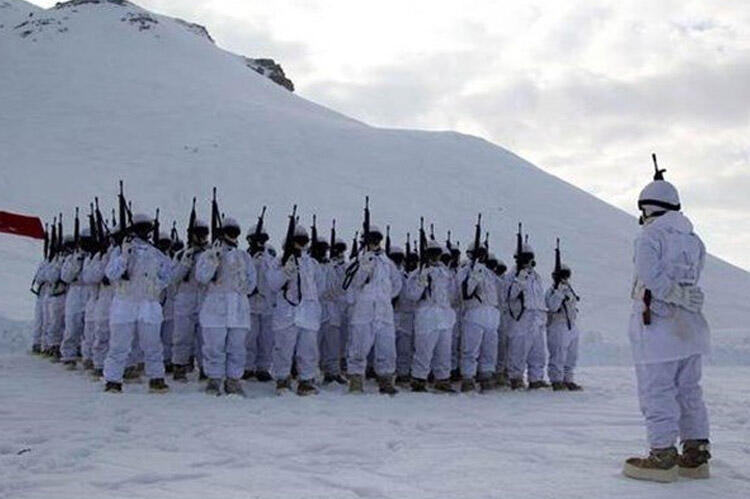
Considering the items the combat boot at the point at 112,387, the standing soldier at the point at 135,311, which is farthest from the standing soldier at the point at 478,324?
the combat boot at the point at 112,387

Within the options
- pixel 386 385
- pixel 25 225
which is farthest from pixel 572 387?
pixel 25 225

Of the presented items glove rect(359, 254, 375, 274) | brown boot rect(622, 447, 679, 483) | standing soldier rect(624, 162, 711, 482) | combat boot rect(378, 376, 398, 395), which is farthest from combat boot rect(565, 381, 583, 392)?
brown boot rect(622, 447, 679, 483)

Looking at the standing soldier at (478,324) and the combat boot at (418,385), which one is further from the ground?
the standing soldier at (478,324)

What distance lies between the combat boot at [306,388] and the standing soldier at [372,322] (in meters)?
0.54

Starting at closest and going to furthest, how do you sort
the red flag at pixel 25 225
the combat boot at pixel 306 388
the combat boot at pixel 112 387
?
the combat boot at pixel 112 387 < the combat boot at pixel 306 388 < the red flag at pixel 25 225

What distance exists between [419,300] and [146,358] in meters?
3.49

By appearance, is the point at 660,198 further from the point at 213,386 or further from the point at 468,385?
the point at 468,385

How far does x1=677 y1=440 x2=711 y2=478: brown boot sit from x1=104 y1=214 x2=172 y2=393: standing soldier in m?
5.74

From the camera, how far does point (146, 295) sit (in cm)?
917

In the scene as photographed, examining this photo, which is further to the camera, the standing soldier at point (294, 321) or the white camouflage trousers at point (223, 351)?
the standing soldier at point (294, 321)

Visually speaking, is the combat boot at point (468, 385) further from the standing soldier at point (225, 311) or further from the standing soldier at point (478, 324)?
the standing soldier at point (225, 311)

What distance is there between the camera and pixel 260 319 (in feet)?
34.9

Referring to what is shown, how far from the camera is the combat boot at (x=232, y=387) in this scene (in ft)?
29.5

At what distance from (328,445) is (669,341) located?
100 inches
